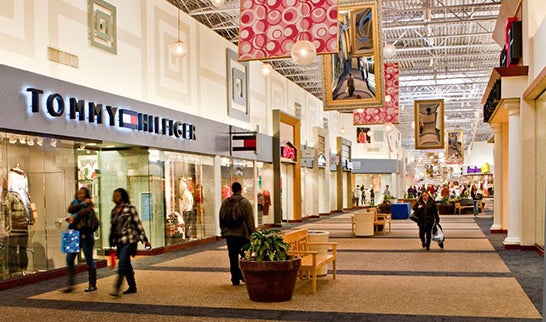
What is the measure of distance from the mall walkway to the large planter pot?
141 mm

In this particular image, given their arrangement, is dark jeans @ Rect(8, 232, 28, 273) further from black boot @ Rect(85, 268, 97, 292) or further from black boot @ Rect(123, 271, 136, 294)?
black boot @ Rect(123, 271, 136, 294)

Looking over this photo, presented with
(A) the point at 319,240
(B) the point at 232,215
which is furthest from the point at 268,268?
(A) the point at 319,240

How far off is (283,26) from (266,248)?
342cm

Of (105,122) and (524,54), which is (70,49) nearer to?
(105,122)

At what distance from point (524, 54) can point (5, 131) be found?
1073 centimetres

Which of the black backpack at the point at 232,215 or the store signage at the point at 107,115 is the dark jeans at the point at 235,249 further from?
the store signage at the point at 107,115

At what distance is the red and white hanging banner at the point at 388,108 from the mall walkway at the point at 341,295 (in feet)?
23.8

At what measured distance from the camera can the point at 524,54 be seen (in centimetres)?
1401

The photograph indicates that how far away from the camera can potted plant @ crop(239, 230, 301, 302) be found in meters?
8.09

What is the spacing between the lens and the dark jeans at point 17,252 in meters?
10.3

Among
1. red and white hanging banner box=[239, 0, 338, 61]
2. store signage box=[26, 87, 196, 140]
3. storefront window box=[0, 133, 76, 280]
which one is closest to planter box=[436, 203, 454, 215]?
store signage box=[26, 87, 196, 140]

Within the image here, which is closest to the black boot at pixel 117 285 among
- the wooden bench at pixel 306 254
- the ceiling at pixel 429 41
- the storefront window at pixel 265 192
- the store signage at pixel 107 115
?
the wooden bench at pixel 306 254

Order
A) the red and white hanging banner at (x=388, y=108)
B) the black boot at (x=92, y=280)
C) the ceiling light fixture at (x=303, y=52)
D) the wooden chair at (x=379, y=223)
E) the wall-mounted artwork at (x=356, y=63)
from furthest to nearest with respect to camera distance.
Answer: the wooden chair at (x=379, y=223), the red and white hanging banner at (x=388, y=108), the wall-mounted artwork at (x=356, y=63), the black boot at (x=92, y=280), the ceiling light fixture at (x=303, y=52)

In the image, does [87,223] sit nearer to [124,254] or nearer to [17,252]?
[124,254]
